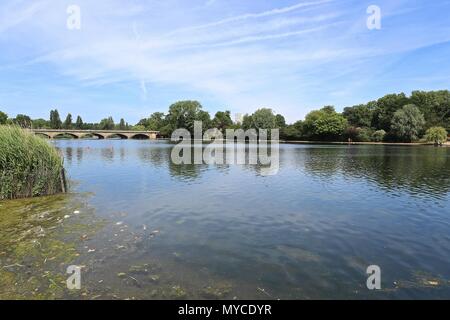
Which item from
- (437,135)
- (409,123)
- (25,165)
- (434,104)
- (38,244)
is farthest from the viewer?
(434,104)

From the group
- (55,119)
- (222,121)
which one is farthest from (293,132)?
(55,119)

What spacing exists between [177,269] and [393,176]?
28270mm

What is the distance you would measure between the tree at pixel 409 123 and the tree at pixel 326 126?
24.4m

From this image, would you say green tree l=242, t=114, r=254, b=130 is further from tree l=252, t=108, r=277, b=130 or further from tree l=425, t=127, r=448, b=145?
tree l=425, t=127, r=448, b=145

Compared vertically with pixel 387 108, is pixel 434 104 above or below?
above

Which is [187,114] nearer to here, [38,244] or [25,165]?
[25,165]

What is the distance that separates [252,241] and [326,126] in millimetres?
132875

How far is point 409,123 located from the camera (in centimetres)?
11112

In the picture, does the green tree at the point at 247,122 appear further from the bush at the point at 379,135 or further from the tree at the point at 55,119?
the tree at the point at 55,119

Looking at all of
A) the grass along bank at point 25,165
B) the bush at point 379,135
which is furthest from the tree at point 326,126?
the grass along bank at point 25,165

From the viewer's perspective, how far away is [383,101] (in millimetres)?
141375
